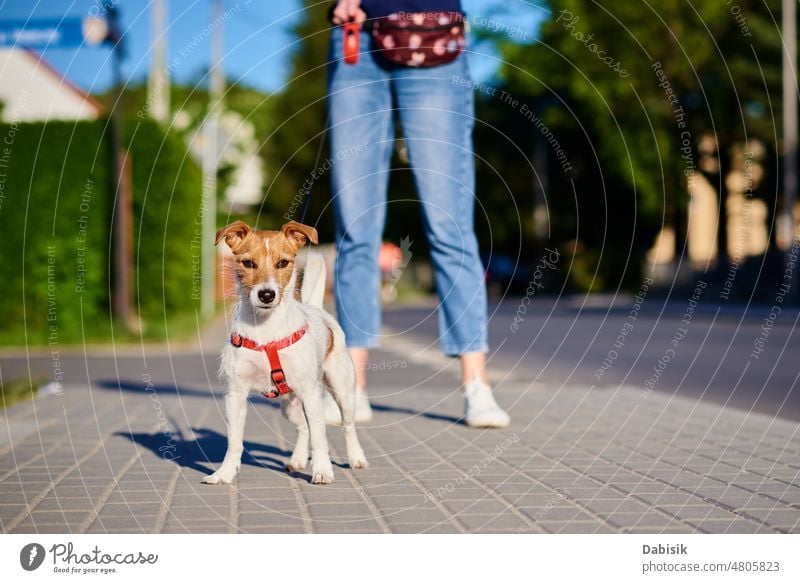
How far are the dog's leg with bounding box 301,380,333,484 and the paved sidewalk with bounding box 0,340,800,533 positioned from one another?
0.09 m

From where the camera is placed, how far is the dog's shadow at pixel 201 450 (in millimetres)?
5035

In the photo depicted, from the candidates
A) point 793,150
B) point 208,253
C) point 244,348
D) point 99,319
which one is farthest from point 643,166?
point 244,348

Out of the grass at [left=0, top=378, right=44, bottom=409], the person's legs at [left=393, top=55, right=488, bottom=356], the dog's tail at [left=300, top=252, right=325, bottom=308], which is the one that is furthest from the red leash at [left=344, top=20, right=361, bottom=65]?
the grass at [left=0, top=378, right=44, bottom=409]

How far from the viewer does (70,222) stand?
1714 cm

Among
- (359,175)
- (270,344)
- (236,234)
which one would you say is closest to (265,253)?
(236,234)

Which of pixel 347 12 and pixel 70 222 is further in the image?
pixel 70 222

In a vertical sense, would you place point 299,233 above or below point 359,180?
below

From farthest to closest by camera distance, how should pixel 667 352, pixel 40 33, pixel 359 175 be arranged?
pixel 667 352 → pixel 40 33 → pixel 359 175

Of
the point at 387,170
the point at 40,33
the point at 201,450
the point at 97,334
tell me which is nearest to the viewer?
the point at 201,450

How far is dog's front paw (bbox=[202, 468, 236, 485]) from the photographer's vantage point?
4.41 metres

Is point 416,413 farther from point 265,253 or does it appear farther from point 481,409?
point 265,253

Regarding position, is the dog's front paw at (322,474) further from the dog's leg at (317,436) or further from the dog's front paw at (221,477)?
the dog's front paw at (221,477)

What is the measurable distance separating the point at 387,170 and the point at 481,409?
4.80 feet

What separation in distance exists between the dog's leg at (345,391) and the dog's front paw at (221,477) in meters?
0.60
